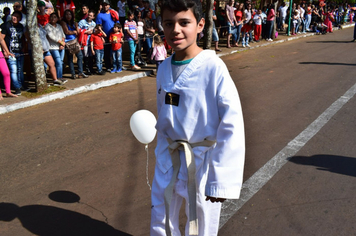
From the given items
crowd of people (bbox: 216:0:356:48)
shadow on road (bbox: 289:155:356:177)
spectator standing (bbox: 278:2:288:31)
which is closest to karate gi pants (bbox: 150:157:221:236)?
shadow on road (bbox: 289:155:356:177)

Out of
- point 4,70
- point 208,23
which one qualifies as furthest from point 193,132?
point 208,23

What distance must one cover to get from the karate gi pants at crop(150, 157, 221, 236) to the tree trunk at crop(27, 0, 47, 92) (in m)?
6.63

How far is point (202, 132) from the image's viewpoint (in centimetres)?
228

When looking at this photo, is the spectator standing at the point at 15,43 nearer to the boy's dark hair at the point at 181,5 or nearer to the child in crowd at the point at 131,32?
the child in crowd at the point at 131,32

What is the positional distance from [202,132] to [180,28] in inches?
25.8

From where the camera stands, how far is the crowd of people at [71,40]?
824cm

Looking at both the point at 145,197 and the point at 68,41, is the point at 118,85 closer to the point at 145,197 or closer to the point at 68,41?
the point at 68,41

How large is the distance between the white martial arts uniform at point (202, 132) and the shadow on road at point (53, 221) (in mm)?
1162

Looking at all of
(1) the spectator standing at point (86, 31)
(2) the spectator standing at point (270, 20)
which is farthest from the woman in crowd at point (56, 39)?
(2) the spectator standing at point (270, 20)

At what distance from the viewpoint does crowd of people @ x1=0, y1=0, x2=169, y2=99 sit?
27.0 ft

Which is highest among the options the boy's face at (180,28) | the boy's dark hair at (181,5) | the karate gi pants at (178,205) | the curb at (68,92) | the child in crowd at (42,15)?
the child in crowd at (42,15)

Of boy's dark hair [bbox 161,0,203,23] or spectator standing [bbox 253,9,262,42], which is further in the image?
spectator standing [bbox 253,9,262,42]

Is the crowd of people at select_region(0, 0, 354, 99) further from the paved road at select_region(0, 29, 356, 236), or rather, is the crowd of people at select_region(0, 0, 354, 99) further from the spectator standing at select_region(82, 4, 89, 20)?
the paved road at select_region(0, 29, 356, 236)

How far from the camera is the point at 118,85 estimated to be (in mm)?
9508
